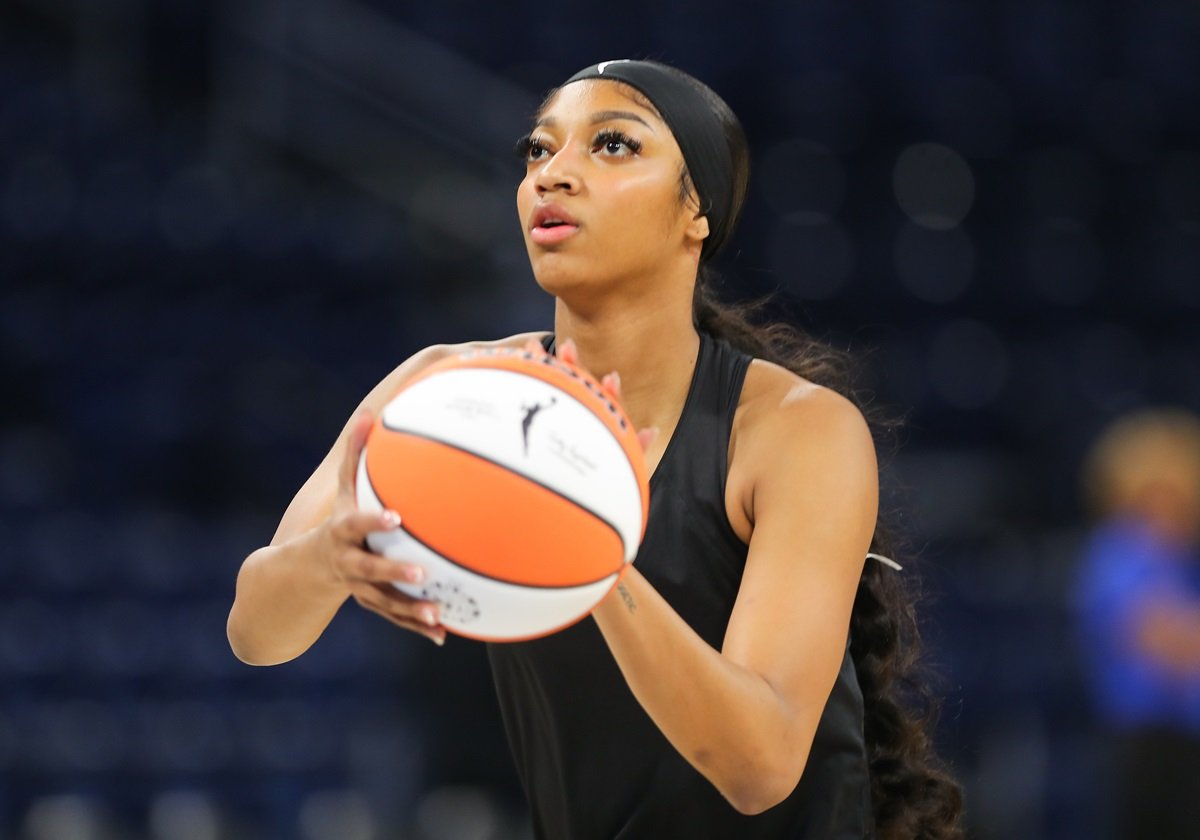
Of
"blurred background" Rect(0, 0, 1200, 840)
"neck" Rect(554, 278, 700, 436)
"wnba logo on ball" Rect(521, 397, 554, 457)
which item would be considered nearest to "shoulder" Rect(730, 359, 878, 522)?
"neck" Rect(554, 278, 700, 436)

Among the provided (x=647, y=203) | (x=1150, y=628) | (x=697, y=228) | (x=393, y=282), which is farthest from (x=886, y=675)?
Result: (x=393, y=282)

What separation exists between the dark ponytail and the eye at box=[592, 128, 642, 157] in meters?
0.49

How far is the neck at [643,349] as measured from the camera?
2770 millimetres

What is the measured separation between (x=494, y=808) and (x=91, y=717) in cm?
212

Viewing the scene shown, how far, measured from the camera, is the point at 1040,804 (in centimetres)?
625

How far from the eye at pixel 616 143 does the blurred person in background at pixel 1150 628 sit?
134 inches

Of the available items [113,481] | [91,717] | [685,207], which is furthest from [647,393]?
[113,481]

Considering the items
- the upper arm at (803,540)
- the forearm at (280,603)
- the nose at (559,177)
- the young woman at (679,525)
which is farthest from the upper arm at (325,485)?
the upper arm at (803,540)

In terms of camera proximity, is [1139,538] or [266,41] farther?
[266,41]

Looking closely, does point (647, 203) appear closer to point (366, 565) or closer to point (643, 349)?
point (643, 349)

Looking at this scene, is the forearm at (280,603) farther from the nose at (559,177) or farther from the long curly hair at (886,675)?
the long curly hair at (886,675)

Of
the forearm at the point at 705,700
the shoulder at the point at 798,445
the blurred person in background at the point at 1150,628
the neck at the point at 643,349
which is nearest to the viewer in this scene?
the forearm at the point at 705,700

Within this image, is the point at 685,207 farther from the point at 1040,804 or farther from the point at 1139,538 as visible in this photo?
the point at 1040,804

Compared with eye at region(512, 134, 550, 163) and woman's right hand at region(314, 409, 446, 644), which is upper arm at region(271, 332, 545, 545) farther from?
woman's right hand at region(314, 409, 446, 644)
